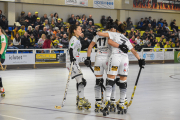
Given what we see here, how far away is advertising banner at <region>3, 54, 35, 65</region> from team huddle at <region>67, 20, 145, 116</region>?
14001 mm

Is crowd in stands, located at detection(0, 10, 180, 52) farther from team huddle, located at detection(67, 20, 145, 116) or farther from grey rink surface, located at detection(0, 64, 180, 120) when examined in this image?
team huddle, located at detection(67, 20, 145, 116)

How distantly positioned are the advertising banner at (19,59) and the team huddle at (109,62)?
14001 millimetres

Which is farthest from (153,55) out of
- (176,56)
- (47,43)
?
(47,43)

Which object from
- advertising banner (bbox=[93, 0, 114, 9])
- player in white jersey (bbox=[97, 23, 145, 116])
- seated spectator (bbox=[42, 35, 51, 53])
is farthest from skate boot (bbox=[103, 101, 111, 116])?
advertising banner (bbox=[93, 0, 114, 9])

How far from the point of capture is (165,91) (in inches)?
419

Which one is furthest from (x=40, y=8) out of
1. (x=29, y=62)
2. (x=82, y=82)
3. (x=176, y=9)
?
(x=82, y=82)

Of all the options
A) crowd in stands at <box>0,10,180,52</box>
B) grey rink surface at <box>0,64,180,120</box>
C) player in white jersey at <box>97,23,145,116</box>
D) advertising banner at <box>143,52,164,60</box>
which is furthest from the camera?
advertising banner at <box>143,52,164,60</box>

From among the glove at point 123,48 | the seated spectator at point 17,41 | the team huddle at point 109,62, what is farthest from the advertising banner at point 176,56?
the glove at point 123,48

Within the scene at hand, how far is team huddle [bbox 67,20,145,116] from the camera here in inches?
274

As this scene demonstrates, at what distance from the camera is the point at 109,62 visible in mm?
7000

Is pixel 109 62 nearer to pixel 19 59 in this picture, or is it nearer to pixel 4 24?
pixel 19 59

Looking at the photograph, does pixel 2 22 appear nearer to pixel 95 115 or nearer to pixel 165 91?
pixel 165 91

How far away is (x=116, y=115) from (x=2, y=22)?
18.5 metres

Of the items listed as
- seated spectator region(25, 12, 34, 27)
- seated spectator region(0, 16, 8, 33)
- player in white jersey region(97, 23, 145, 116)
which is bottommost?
player in white jersey region(97, 23, 145, 116)
